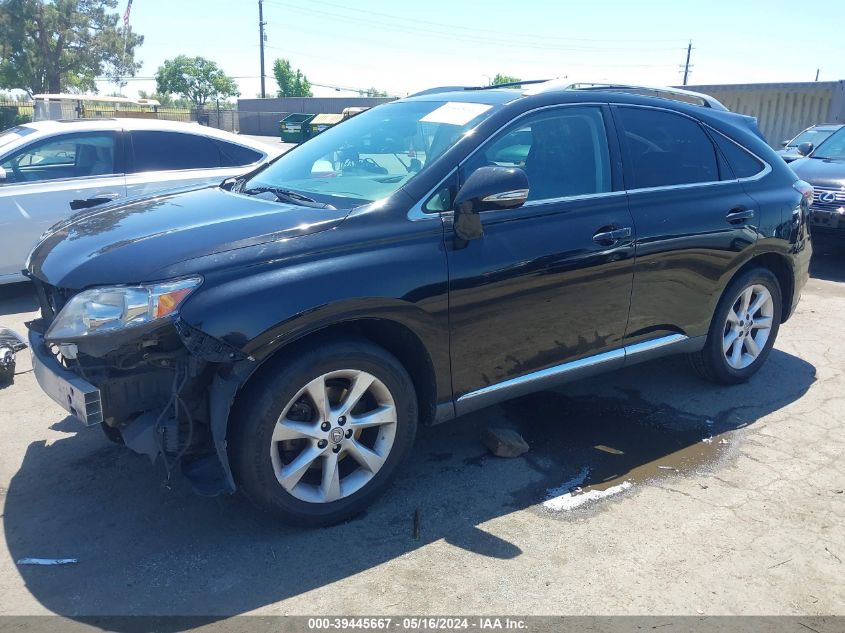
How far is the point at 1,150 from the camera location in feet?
21.5

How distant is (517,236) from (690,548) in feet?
5.32

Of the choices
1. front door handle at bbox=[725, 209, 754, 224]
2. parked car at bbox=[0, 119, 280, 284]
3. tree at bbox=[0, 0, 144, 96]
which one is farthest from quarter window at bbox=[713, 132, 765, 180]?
tree at bbox=[0, 0, 144, 96]

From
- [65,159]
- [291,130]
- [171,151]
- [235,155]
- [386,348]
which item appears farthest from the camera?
[291,130]

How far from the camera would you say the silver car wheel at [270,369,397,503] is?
300 cm

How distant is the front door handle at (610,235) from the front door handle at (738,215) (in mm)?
932

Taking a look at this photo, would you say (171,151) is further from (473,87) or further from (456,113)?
(456,113)

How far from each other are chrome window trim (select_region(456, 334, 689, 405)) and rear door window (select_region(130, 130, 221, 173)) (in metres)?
4.98

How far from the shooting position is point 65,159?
6.93 m

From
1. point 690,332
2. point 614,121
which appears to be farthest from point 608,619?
point 614,121

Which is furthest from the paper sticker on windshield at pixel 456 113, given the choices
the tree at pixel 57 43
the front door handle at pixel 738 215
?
the tree at pixel 57 43

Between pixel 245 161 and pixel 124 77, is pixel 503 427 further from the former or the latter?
pixel 124 77

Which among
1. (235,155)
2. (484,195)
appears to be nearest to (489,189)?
(484,195)

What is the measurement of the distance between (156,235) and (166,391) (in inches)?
27.7

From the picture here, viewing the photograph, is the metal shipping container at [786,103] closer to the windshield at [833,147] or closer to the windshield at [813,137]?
the windshield at [813,137]
